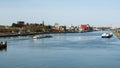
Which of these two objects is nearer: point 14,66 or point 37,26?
point 14,66

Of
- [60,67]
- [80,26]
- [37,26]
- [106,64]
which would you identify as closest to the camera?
[60,67]

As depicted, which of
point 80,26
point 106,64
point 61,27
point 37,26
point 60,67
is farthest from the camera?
point 80,26

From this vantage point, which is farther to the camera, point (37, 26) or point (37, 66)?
point (37, 26)

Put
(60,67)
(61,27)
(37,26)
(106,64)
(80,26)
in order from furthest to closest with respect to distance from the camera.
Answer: (80,26) < (61,27) < (37,26) < (106,64) < (60,67)

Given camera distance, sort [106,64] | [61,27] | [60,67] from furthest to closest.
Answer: [61,27] < [106,64] < [60,67]

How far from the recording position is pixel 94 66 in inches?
727

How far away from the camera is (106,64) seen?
770 inches

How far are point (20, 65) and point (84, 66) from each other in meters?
4.15

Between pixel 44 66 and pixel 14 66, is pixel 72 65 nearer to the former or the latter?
pixel 44 66

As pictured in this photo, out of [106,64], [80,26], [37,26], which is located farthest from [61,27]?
[106,64]

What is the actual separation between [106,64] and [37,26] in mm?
93588

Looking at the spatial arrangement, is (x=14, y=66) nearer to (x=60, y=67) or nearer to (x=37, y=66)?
(x=37, y=66)

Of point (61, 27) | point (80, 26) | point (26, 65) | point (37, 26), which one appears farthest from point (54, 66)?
point (80, 26)

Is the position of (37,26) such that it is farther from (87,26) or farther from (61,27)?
(87,26)
